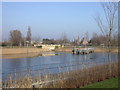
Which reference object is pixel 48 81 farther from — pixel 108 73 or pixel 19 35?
pixel 19 35

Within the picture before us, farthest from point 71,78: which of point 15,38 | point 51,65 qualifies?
point 15,38

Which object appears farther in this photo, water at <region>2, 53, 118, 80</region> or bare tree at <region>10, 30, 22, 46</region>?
bare tree at <region>10, 30, 22, 46</region>

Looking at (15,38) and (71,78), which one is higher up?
(15,38)

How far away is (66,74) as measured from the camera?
32.0 ft

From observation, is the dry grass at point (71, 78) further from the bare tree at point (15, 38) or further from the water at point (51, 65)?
the bare tree at point (15, 38)

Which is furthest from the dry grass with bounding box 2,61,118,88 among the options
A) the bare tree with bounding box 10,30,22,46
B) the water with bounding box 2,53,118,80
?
the bare tree with bounding box 10,30,22,46

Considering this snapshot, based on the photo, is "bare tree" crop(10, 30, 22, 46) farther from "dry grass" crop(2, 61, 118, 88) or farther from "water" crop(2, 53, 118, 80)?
"dry grass" crop(2, 61, 118, 88)

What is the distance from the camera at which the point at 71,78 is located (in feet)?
30.5

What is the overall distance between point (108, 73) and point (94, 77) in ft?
4.21

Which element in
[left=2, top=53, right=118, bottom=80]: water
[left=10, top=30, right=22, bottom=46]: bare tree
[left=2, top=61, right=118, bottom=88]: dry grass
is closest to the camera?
[left=2, top=61, right=118, bottom=88]: dry grass

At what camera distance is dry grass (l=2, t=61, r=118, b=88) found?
7859 mm

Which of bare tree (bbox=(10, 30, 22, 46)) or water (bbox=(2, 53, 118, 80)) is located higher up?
bare tree (bbox=(10, 30, 22, 46))

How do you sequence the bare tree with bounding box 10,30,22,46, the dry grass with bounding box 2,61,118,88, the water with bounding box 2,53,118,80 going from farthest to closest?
the bare tree with bounding box 10,30,22,46, the water with bounding box 2,53,118,80, the dry grass with bounding box 2,61,118,88

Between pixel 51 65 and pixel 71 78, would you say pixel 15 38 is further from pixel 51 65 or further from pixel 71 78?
pixel 71 78
